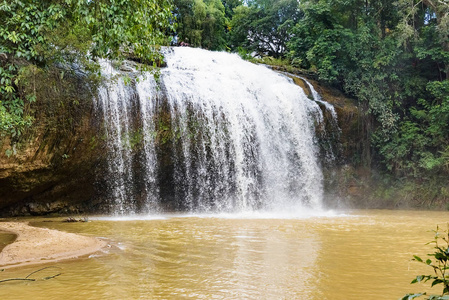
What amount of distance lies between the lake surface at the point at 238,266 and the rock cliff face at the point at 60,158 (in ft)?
10.8

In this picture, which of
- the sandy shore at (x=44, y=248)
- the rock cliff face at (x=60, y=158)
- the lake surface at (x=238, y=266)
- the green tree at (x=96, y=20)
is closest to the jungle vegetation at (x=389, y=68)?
the rock cliff face at (x=60, y=158)

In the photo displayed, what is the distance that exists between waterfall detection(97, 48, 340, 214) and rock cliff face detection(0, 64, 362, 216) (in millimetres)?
288

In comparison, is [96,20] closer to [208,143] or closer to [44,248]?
[44,248]

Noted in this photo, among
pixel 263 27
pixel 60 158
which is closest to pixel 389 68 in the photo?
pixel 263 27

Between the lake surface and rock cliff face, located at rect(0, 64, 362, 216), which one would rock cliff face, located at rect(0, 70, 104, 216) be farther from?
the lake surface

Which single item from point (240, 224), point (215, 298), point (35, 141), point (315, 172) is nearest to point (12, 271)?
point (215, 298)

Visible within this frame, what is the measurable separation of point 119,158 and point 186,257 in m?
7.17

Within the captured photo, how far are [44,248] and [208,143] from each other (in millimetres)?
7823

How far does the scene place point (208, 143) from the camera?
44.5 feet

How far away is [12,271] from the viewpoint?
16.9ft

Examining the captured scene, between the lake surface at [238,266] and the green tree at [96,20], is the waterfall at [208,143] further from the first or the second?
the green tree at [96,20]

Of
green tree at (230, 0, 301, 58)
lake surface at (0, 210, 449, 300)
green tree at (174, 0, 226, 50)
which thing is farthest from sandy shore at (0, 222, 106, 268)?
green tree at (230, 0, 301, 58)

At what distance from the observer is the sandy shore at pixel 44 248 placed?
5.70 metres

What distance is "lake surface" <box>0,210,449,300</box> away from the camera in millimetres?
4340
